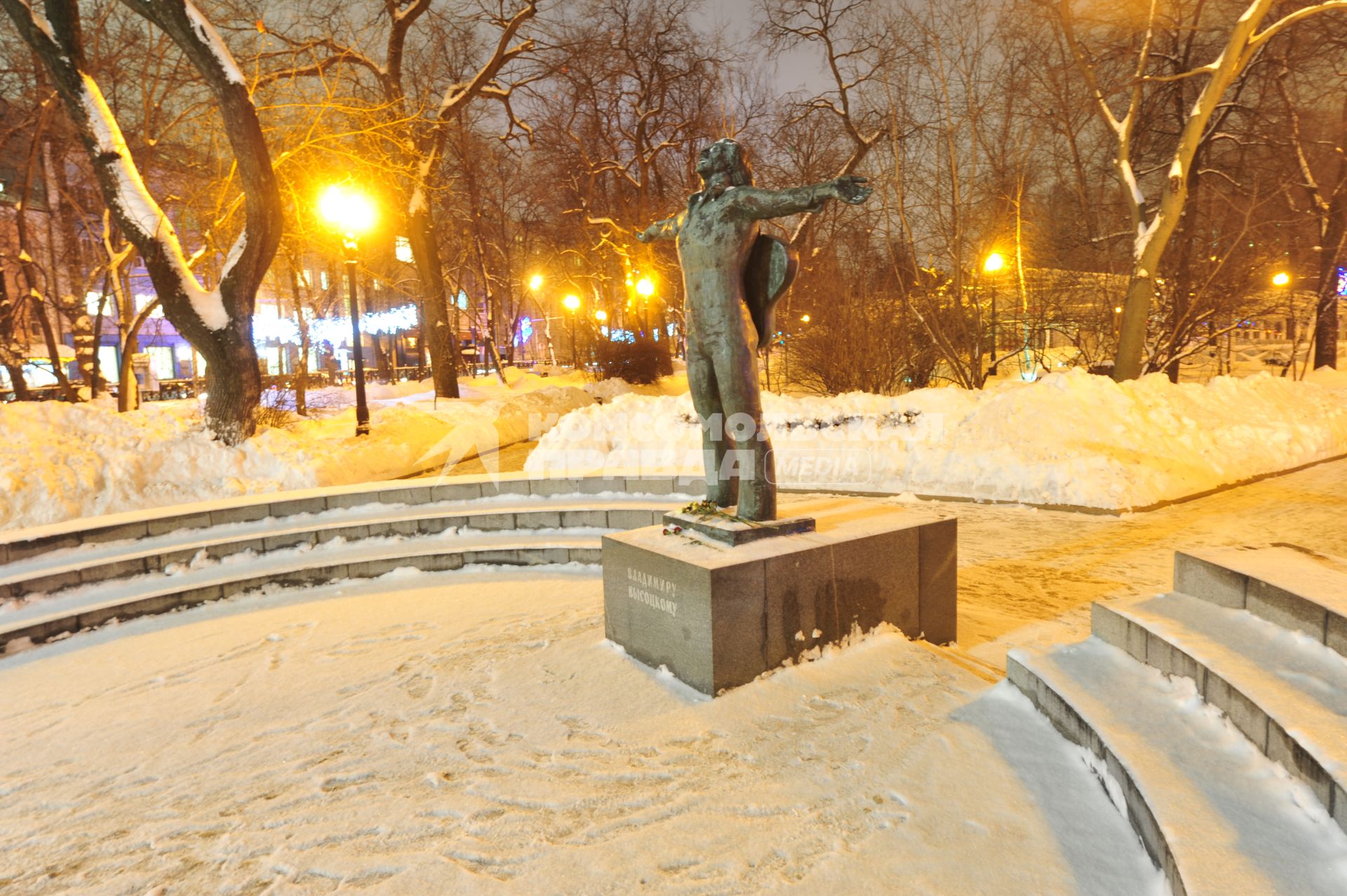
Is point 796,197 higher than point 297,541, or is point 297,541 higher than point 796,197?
point 796,197

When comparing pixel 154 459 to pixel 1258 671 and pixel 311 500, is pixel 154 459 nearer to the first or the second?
pixel 311 500

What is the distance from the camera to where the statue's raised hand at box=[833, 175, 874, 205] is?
390 centimetres

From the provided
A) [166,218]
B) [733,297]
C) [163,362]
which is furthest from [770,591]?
[163,362]

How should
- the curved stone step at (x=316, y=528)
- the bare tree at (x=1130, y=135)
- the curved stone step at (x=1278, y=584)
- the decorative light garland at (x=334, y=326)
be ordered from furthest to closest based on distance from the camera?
the decorative light garland at (x=334, y=326) → the bare tree at (x=1130, y=135) → the curved stone step at (x=316, y=528) → the curved stone step at (x=1278, y=584)

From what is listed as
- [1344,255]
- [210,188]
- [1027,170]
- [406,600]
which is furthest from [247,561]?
[1344,255]

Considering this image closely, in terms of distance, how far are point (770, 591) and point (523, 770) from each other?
65.4 inches

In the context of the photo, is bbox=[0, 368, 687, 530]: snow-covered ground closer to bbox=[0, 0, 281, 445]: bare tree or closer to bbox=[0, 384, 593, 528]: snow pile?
bbox=[0, 384, 593, 528]: snow pile

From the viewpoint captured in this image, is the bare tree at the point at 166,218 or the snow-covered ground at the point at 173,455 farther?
the bare tree at the point at 166,218

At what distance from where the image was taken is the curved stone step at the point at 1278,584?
328 centimetres

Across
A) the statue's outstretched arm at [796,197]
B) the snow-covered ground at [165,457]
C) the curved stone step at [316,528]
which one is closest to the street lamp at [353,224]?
the snow-covered ground at [165,457]

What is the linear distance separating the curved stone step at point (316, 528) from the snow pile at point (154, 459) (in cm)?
217

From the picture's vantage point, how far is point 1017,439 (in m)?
10.7

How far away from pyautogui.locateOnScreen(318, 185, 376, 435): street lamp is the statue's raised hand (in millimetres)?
11038

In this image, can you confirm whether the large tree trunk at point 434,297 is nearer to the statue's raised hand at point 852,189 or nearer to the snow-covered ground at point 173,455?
the snow-covered ground at point 173,455
